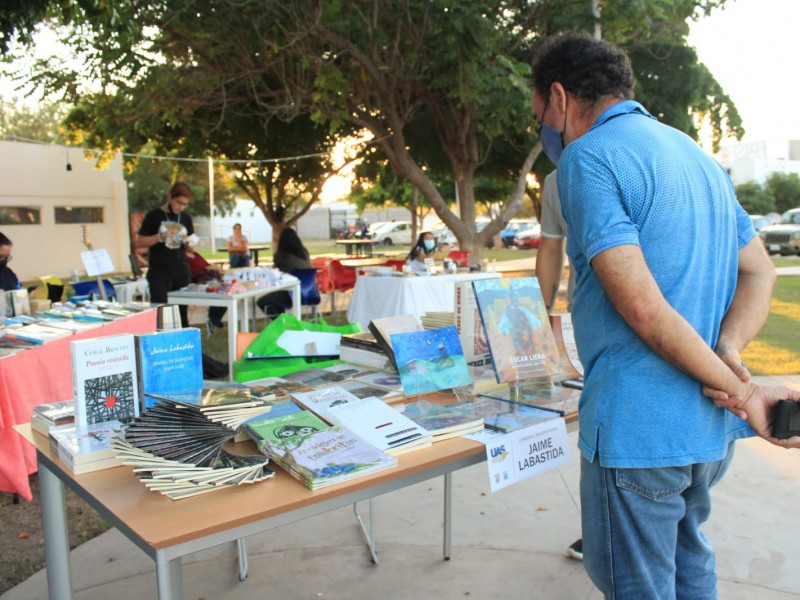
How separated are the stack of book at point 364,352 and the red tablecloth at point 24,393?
62.7 inches

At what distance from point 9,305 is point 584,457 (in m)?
3.79

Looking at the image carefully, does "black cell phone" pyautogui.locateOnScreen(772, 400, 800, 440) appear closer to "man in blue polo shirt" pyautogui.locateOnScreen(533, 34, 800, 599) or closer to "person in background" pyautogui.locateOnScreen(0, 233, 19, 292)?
"man in blue polo shirt" pyautogui.locateOnScreen(533, 34, 800, 599)

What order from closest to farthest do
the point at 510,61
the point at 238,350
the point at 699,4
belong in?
the point at 238,350 → the point at 510,61 → the point at 699,4

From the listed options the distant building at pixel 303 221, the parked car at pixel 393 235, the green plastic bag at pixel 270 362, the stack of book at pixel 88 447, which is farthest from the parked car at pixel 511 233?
the stack of book at pixel 88 447

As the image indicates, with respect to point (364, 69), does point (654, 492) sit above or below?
below

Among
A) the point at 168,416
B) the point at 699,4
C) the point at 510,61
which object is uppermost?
the point at 699,4

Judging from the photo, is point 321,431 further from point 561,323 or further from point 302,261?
point 302,261

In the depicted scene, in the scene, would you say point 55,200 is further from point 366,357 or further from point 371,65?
point 366,357

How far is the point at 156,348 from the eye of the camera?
6.01ft

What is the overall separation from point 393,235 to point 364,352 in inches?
1433

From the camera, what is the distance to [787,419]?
1.43m

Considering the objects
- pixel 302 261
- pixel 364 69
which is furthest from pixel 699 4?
pixel 302 261

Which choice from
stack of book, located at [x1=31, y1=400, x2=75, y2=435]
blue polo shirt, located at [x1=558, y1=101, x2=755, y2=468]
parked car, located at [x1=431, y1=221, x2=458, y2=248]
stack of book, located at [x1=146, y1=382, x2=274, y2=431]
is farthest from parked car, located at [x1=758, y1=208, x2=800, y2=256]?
stack of book, located at [x1=31, y1=400, x2=75, y2=435]

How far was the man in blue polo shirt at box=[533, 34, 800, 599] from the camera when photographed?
1.33 metres
